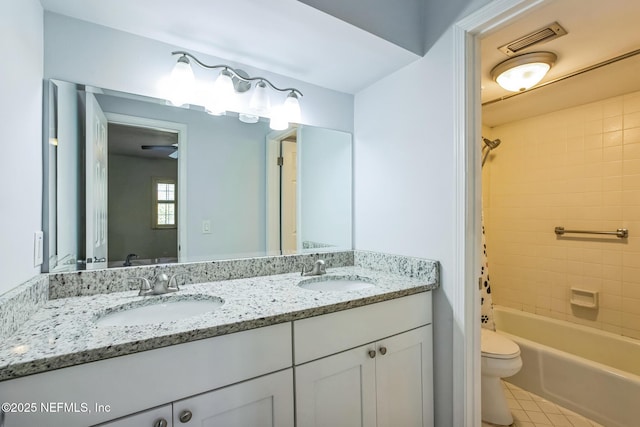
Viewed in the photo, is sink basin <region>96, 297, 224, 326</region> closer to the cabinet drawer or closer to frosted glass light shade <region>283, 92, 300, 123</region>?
the cabinet drawer

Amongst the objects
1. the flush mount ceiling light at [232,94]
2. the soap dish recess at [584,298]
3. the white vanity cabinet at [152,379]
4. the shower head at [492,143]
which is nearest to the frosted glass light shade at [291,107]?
the flush mount ceiling light at [232,94]

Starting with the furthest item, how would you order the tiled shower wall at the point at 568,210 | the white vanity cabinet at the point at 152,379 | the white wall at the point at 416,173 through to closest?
the tiled shower wall at the point at 568,210
the white wall at the point at 416,173
the white vanity cabinet at the point at 152,379

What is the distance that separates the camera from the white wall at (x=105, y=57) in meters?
1.09

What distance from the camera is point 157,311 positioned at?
109cm

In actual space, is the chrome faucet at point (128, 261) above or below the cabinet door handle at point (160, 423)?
above

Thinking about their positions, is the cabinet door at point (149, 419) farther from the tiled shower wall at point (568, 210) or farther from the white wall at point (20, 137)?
the tiled shower wall at point (568, 210)

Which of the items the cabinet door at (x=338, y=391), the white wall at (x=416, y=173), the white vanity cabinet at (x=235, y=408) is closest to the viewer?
the white vanity cabinet at (x=235, y=408)

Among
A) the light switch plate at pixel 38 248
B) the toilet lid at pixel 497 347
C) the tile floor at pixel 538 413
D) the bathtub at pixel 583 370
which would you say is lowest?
the tile floor at pixel 538 413

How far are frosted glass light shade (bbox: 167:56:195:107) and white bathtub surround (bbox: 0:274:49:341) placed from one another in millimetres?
838

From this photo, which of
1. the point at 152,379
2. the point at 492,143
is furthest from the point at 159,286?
the point at 492,143

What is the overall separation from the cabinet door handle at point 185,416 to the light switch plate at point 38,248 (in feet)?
2.36

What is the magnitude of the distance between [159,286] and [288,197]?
31.6 inches

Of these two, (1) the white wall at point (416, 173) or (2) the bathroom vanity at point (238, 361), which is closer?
(2) the bathroom vanity at point (238, 361)

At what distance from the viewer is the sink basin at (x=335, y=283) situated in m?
1.45
